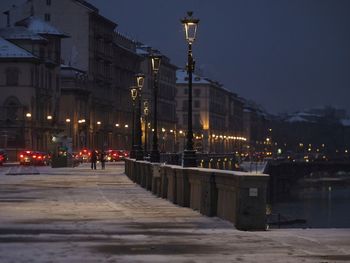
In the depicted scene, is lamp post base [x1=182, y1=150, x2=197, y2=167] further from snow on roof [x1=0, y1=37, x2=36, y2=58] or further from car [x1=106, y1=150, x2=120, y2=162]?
car [x1=106, y1=150, x2=120, y2=162]

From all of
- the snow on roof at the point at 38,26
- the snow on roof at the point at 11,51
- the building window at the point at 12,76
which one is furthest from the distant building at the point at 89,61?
the snow on roof at the point at 11,51

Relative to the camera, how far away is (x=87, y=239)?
18672 millimetres

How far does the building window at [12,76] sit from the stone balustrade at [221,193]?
8582 cm

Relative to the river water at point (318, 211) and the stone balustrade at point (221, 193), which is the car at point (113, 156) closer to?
the river water at point (318, 211)

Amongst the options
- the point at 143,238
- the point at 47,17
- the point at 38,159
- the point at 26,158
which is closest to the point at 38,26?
the point at 47,17

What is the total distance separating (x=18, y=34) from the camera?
126 metres

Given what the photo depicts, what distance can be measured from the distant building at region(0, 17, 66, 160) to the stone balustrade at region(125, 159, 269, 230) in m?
82.3

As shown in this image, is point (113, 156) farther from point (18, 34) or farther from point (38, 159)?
point (38, 159)

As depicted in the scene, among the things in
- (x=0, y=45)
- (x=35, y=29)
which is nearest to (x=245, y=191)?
(x=0, y=45)

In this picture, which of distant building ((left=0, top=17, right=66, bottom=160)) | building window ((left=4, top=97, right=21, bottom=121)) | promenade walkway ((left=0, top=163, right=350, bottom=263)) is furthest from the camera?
building window ((left=4, top=97, right=21, bottom=121))

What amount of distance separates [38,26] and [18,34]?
6.35 m

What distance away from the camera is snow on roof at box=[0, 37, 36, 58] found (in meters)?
121

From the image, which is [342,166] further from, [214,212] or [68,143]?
[214,212]

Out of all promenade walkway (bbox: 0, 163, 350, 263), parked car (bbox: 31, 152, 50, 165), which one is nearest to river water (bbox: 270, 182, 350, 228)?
parked car (bbox: 31, 152, 50, 165)
